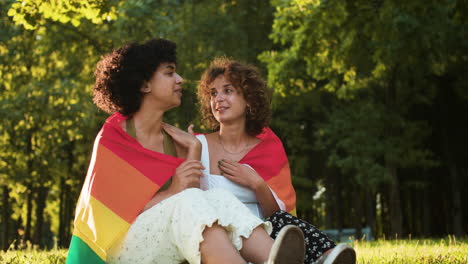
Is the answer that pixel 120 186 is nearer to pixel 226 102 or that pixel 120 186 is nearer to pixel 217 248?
pixel 217 248

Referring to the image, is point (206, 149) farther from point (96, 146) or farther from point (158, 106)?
point (96, 146)

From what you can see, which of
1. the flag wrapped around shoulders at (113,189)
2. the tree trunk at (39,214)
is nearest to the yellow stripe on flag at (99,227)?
the flag wrapped around shoulders at (113,189)

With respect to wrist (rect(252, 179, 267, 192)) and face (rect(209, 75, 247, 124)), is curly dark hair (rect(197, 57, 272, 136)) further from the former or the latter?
wrist (rect(252, 179, 267, 192))

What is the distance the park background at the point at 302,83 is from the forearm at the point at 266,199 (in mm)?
5546

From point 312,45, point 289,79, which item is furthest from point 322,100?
point 312,45

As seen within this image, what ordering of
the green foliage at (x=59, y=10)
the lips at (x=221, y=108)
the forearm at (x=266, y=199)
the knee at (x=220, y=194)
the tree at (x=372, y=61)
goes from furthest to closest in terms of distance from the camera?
1. the tree at (x=372, y=61)
2. the green foliage at (x=59, y=10)
3. the lips at (x=221, y=108)
4. the forearm at (x=266, y=199)
5. the knee at (x=220, y=194)

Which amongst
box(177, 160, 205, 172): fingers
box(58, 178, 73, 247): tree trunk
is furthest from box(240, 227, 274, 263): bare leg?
box(58, 178, 73, 247): tree trunk

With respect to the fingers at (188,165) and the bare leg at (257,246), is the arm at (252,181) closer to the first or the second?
the fingers at (188,165)

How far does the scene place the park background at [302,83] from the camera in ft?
33.3

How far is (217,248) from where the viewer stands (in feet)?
10.3

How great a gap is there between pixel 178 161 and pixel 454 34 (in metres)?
9.09

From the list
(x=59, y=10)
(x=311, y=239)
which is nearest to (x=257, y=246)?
(x=311, y=239)

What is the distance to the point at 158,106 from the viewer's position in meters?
4.25

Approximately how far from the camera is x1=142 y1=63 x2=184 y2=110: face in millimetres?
4207
